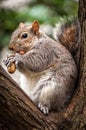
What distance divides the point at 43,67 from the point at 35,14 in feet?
4.55

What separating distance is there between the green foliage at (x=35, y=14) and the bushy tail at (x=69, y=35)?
95cm

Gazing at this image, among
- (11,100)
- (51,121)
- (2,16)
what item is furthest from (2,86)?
(2,16)

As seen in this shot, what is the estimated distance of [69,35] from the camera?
3.16 m

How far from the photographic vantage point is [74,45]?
3102 mm

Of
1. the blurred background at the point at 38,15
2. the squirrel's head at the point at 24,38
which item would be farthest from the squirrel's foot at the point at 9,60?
the blurred background at the point at 38,15

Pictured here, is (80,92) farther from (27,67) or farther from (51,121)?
(27,67)

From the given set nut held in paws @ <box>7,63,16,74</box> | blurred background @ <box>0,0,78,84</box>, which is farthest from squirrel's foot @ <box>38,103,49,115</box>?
blurred background @ <box>0,0,78,84</box>

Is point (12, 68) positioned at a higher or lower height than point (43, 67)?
higher

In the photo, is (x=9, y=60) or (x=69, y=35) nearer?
(x=9, y=60)

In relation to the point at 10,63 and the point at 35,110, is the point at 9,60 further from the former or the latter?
the point at 35,110

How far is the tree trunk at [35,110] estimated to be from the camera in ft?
8.55

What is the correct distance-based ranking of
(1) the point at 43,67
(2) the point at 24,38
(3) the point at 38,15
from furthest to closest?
(3) the point at 38,15, (2) the point at 24,38, (1) the point at 43,67

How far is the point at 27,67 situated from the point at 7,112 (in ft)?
1.68

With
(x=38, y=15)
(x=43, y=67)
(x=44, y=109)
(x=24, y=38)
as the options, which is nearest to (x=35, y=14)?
(x=38, y=15)
